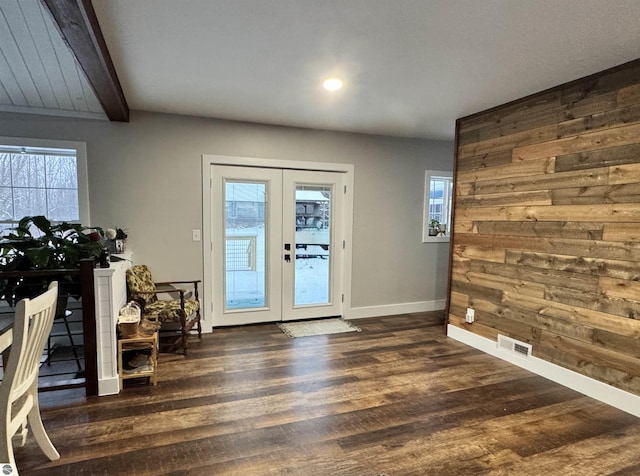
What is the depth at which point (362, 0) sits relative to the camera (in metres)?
1.74

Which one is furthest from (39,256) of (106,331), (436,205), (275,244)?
(436,205)

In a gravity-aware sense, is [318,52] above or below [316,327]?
above

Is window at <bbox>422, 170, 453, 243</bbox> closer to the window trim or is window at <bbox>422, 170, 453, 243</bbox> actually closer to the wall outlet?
the wall outlet

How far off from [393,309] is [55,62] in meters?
4.41

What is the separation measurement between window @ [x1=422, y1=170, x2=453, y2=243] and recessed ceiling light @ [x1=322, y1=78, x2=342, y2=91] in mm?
2414

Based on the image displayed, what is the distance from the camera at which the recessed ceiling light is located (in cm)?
276

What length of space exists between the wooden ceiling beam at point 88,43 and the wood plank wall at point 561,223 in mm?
3293

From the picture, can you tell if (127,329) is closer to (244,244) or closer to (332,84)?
(244,244)

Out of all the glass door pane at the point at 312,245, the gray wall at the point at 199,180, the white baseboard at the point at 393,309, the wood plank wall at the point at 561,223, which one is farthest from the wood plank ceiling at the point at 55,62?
the white baseboard at the point at 393,309

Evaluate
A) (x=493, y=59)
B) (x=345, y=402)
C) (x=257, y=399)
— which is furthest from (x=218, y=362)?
(x=493, y=59)

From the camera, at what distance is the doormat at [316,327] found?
403 cm

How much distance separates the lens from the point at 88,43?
6.42ft

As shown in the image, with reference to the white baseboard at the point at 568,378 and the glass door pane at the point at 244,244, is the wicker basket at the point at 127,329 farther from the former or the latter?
the white baseboard at the point at 568,378

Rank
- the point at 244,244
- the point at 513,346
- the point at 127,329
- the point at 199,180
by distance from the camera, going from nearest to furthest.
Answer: the point at 127,329 < the point at 513,346 < the point at 199,180 < the point at 244,244
